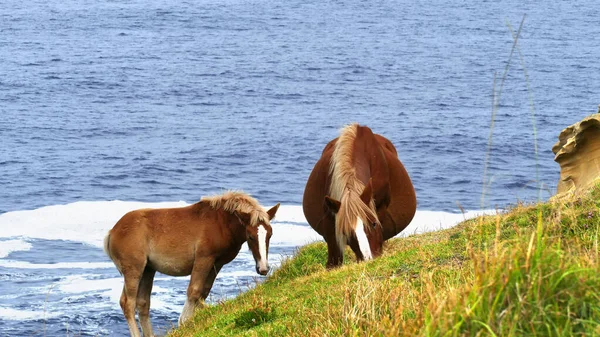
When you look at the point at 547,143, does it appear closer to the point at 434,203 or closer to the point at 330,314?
the point at 434,203

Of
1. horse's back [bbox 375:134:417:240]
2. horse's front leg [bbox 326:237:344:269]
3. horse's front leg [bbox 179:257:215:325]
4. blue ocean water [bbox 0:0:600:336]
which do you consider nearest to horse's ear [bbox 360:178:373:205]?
horse's front leg [bbox 326:237:344:269]

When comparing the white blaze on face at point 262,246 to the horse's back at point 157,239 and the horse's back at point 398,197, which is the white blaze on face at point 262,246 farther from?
the horse's back at point 398,197

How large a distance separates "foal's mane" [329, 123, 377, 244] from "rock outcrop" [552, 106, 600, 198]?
4297mm

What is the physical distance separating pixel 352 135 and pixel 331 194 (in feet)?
3.55

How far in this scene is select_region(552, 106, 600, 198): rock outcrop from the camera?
1458cm

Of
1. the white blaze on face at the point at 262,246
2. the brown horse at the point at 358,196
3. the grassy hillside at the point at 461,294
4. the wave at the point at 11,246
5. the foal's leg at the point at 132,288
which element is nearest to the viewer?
the grassy hillside at the point at 461,294

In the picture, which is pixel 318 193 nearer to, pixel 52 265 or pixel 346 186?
pixel 346 186

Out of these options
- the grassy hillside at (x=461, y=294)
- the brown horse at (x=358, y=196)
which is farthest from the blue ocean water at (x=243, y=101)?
the grassy hillside at (x=461, y=294)

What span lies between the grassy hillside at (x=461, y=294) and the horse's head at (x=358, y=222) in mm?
608

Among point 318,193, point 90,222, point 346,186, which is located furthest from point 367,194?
point 90,222

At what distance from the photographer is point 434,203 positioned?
37781 mm

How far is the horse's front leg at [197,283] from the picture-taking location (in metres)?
13.1

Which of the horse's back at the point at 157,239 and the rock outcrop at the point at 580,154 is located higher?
the rock outcrop at the point at 580,154

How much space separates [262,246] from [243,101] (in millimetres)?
49488
